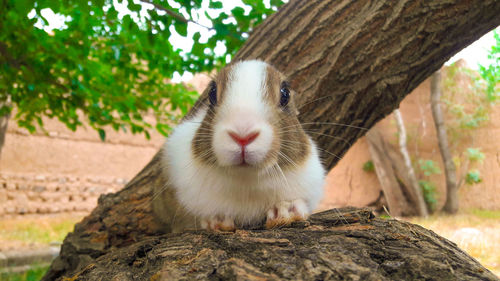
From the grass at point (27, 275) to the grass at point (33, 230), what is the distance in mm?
1232

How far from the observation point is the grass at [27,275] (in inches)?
202

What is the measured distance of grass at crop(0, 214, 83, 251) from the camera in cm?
700

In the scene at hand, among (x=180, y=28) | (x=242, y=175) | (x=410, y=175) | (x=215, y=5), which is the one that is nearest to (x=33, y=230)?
(x=180, y=28)

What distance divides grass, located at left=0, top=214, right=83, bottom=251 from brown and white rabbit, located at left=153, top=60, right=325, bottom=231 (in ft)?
21.0

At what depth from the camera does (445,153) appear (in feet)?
24.8

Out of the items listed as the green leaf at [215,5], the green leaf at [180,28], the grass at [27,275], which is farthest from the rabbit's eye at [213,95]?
the grass at [27,275]

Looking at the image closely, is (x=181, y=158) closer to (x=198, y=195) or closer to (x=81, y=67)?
(x=198, y=195)

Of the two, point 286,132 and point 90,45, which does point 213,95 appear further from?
point 90,45

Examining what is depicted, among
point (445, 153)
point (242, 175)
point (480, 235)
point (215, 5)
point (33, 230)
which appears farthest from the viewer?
point (33, 230)

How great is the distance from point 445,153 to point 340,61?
6.16 meters

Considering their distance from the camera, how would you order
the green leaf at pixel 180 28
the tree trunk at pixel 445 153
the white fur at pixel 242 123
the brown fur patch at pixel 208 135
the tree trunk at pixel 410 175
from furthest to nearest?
the tree trunk at pixel 410 175 < the tree trunk at pixel 445 153 < the green leaf at pixel 180 28 < the brown fur patch at pixel 208 135 < the white fur at pixel 242 123

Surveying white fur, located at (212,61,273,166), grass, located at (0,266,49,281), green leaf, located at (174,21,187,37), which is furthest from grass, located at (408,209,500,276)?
grass, located at (0,266,49,281)

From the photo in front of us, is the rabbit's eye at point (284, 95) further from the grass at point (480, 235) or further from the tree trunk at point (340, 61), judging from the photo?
the grass at point (480, 235)

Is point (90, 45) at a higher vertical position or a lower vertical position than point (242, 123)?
higher
